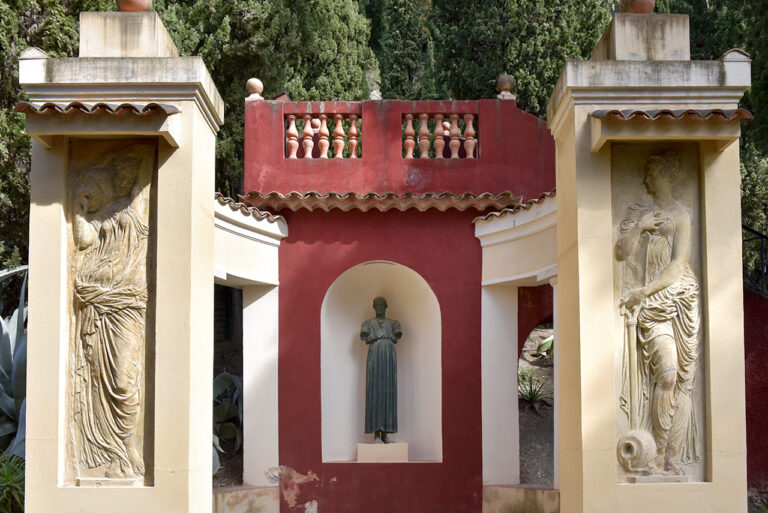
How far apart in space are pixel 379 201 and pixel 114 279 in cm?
412

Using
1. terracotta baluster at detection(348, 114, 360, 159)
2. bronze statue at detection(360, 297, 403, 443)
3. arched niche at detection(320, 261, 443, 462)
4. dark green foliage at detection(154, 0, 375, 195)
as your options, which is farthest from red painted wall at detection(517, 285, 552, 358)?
A: dark green foliage at detection(154, 0, 375, 195)

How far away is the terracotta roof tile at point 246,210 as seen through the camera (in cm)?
905

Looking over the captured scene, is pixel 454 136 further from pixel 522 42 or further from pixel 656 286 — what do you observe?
pixel 522 42

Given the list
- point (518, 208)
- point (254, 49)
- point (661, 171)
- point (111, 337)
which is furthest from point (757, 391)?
point (254, 49)

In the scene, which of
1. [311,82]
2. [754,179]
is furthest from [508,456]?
[754,179]

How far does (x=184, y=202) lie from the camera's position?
6570mm

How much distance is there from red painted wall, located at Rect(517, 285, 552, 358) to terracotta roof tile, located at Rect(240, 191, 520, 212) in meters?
1.05

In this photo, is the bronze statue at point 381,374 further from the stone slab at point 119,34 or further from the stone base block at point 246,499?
the stone slab at point 119,34

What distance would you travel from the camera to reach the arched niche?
1041cm

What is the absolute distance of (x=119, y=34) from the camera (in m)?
6.68

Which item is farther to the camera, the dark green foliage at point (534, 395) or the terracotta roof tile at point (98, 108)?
the dark green foliage at point (534, 395)

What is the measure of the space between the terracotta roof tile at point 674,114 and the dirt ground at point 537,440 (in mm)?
5013

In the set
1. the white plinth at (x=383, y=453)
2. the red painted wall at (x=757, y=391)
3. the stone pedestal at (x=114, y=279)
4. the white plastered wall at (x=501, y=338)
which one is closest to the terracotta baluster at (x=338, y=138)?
the white plastered wall at (x=501, y=338)

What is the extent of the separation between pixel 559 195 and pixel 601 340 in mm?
1396
